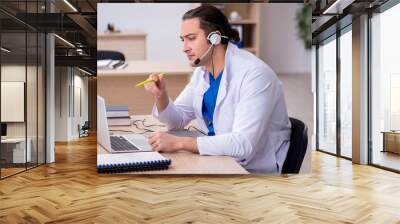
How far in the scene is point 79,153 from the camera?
28.9 ft

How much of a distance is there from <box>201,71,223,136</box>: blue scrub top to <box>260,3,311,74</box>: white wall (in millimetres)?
593

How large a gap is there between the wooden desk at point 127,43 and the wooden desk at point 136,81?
101 millimetres

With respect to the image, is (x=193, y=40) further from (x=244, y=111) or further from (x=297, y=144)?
(x=297, y=144)

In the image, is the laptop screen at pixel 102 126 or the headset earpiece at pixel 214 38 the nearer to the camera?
the laptop screen at pixel 102 126

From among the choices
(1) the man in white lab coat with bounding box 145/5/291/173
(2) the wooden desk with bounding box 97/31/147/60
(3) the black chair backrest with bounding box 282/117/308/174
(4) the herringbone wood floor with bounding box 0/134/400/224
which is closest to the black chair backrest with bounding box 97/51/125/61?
(2) the wooden desk with bounding box 97/31/147/60

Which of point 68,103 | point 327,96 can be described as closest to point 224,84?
point 327,96

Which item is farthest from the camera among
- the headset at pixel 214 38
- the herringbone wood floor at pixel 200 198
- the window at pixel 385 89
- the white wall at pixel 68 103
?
the white wall at pixel 68 103

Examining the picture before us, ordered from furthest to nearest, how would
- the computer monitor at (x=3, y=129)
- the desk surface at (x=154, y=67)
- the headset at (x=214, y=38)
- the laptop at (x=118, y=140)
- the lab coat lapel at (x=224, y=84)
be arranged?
the computer monitor at (x=3, y=129) < the desk surface at (x=154, y=67) < the headset at (x=214, y=38) < the lab coat lapel at (x=224, y=84) < the laptop at (x=118, y=140)

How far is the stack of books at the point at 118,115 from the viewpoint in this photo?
4988 millimetres

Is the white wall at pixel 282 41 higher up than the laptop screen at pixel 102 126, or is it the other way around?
the white wall at pixel 282 41

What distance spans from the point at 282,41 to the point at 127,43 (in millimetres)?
1687

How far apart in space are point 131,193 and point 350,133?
4.63m

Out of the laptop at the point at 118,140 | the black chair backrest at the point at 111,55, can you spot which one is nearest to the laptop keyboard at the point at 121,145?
the laptop at the point at 118,140

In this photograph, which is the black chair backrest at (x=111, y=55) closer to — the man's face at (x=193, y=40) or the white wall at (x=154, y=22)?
the white wall at (x=154, y=22)
